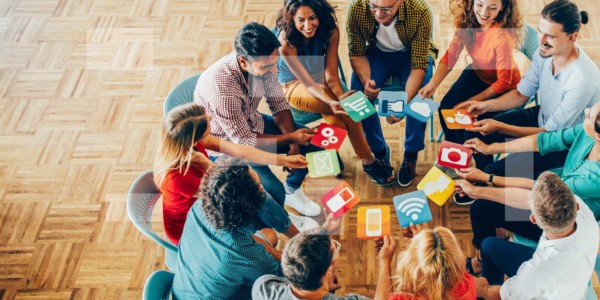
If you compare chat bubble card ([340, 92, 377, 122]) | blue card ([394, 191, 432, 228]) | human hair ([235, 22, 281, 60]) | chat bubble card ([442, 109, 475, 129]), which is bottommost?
blue card ([394, 191, 432, 228])

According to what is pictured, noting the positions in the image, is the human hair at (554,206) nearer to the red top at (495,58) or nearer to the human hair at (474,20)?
the red top at (495,58)

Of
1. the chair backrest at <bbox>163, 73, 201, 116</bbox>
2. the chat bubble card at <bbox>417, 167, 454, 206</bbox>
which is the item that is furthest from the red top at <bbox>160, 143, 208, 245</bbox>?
the chat bubble card at <bbox>417, 167, 454, 206</bbox>

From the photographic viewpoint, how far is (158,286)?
2744mm

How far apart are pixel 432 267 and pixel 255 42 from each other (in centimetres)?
145

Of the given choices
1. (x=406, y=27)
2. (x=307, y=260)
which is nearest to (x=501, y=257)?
(x=307, y=260)

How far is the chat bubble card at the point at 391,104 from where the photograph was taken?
370 cm

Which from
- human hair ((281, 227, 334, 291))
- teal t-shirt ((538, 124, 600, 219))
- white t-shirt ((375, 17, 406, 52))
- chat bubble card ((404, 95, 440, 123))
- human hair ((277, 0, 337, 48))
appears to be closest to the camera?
human hair ((281, 227, 334, 291))

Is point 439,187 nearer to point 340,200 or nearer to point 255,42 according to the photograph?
point 340,200

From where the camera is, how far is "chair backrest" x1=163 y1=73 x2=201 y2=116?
3.42 metres

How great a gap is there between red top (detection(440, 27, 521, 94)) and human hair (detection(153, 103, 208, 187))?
1.72 metres

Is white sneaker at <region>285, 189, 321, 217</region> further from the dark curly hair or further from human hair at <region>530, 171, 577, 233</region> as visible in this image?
human hair at <region>530, 171, 577, 233</region>

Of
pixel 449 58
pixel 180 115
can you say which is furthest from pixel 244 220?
pixel 449 58

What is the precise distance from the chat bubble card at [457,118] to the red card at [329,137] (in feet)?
2.04

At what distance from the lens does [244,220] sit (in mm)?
2621
